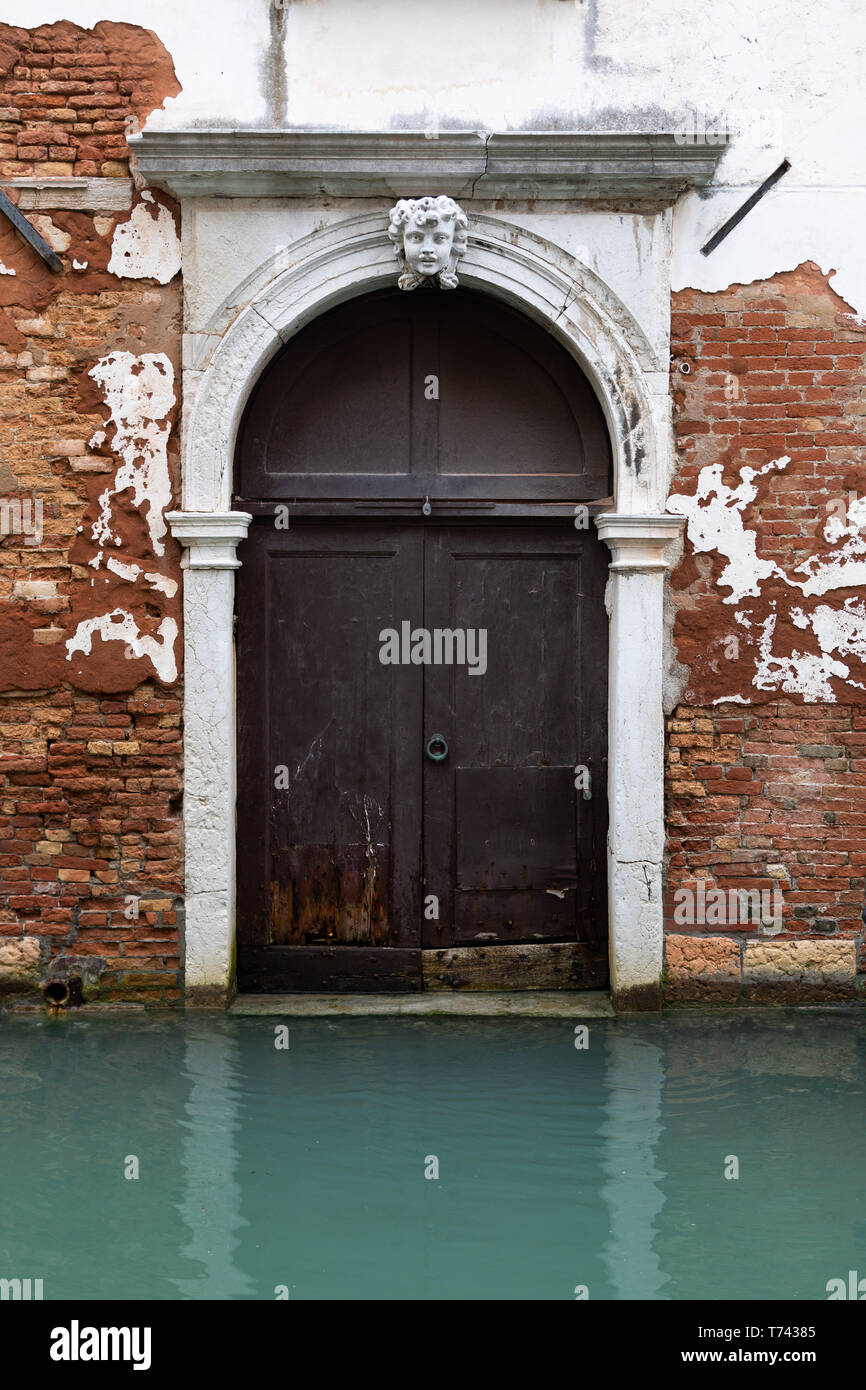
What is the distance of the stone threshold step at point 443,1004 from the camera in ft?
16.6

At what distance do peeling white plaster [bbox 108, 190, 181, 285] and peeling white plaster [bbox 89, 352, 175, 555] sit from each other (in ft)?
1.05

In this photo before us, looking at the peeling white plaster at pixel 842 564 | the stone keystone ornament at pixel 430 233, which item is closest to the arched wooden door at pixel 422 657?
the stone keystone ornament at pixel 430 233

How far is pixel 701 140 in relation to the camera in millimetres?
4906

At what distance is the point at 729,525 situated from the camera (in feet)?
16.6

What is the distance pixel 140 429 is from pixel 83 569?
23.0 inches

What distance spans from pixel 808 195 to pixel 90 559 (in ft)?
10.2

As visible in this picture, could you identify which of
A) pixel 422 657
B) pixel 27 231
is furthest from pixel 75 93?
pixel 422 657

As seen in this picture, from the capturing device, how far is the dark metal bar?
498 cm

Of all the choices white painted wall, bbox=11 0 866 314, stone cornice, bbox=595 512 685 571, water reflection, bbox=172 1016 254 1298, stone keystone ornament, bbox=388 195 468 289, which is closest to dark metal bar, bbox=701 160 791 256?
white painted wall, bbox=11 0 866 314

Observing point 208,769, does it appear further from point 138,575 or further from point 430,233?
point 430,233

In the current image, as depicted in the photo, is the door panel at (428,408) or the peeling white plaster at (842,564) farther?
the door panel at (428,408)

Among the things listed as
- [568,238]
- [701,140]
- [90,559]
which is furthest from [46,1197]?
[701,140]

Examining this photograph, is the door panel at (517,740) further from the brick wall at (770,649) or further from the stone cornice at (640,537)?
the brick wall at (770,649)

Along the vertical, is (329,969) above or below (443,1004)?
above
